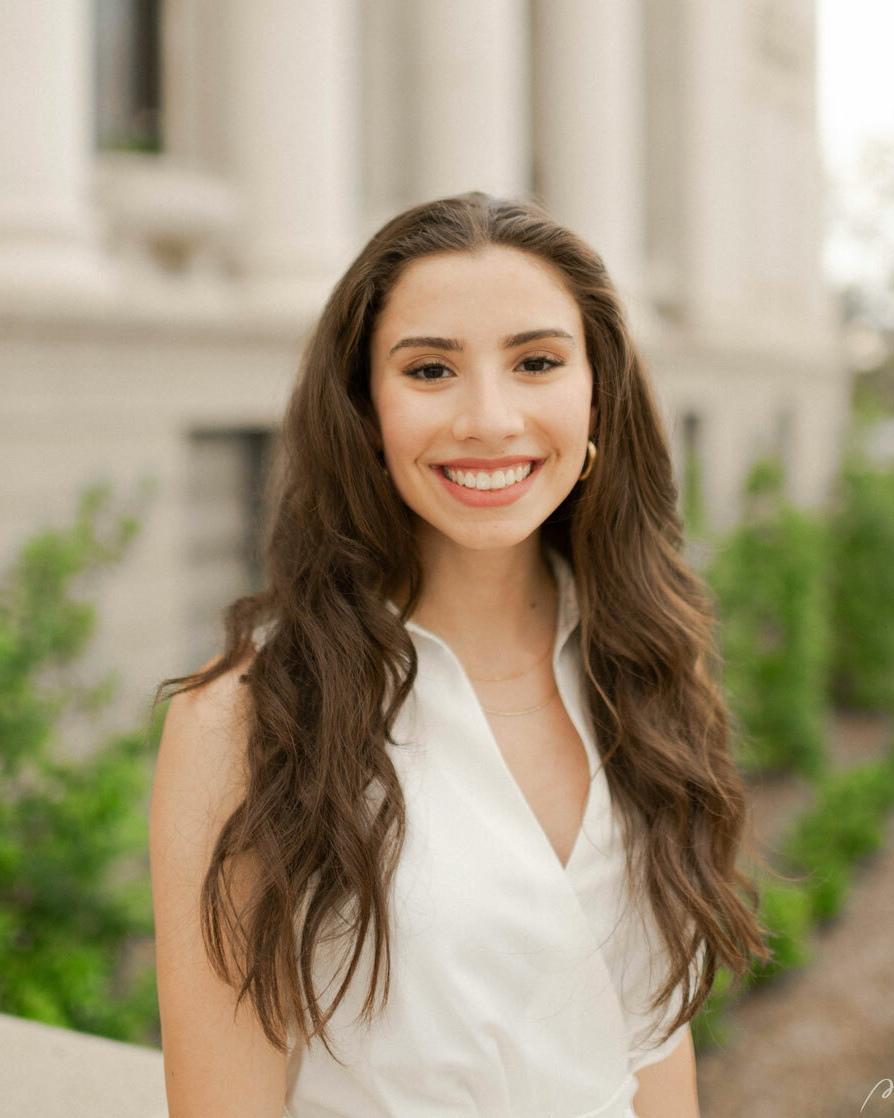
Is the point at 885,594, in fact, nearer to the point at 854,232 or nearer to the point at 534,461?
the point at 534,461

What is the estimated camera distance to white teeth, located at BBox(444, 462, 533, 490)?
190 cm

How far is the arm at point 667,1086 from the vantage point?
2.17 metres

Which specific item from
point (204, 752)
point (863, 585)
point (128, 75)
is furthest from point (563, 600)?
point (863, 585)

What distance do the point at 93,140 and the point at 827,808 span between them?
688 cm

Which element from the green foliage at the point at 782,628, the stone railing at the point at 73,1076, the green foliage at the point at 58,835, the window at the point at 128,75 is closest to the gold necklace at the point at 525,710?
the stone railing at the point at 73,1076

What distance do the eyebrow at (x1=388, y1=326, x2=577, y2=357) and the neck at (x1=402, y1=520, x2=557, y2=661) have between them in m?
0.41

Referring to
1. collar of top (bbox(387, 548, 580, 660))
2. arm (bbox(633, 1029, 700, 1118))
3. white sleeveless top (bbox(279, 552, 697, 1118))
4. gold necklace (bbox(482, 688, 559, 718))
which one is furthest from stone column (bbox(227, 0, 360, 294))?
arm (bbox(633, 1029, 700, 1118))

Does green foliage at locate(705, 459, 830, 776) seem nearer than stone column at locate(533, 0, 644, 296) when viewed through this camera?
Yes

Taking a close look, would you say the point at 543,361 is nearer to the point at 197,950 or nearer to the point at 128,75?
the point at 197,950

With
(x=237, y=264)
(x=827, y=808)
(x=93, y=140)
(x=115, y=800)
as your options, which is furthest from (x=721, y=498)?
(x=115, y=800)

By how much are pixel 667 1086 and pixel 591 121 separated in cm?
1004

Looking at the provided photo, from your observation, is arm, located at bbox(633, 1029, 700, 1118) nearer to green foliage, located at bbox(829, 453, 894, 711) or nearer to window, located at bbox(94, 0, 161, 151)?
window, located at bbox(94, 0, 161, 151)

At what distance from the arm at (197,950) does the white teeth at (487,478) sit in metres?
0.55

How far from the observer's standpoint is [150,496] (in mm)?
6121
